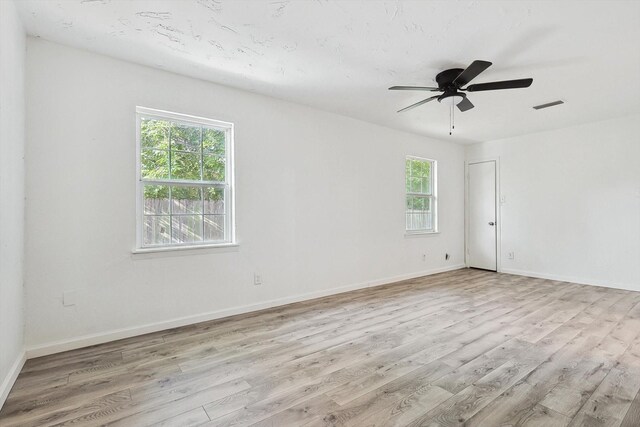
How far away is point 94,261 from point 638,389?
4101mm

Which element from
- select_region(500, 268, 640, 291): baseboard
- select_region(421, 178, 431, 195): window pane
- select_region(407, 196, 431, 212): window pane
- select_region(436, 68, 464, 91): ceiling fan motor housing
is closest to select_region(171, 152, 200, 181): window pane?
select_region(436, 68, 464, 91): ceiling fan motor housing

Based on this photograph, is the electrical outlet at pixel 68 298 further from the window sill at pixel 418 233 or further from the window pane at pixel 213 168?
the window sill at pixel 418 233

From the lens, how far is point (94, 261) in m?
2.63

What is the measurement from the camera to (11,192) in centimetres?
201

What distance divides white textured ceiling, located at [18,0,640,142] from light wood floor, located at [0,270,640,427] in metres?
2.52

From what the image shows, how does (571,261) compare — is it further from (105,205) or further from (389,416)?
(105,205)

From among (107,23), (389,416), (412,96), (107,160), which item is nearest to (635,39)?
(412,96)

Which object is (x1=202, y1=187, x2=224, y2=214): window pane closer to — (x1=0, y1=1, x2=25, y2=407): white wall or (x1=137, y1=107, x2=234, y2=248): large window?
(x1=137, y1=107, x2=234, y2=248): large window

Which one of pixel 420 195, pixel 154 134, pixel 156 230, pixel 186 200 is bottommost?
pixel 156 230

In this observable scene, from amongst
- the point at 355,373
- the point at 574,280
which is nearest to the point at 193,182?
the point at 355,373

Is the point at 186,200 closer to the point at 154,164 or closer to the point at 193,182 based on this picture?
the point at 193,182

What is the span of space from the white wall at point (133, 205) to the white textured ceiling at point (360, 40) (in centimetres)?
31

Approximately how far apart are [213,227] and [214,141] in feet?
3.13

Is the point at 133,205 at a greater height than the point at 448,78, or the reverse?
the point at 448,78
